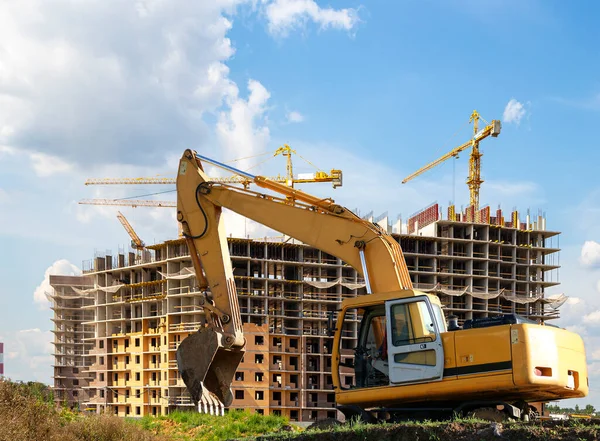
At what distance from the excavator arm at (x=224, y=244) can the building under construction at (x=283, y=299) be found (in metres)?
57.6

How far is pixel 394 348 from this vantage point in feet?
51.2

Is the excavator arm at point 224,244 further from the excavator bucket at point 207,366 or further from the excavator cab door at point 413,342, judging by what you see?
the excavator cab door at point 413,342

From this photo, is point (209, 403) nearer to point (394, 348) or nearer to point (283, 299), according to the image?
point (394, 348)

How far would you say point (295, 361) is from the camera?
8581cm

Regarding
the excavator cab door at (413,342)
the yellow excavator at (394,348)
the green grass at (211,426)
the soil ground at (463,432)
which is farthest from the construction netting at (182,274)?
the soil ground at (463,432)

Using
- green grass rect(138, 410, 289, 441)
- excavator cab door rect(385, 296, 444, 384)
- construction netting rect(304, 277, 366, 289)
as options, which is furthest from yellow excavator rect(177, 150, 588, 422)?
construction netting rect(304, 277, 366, 289)

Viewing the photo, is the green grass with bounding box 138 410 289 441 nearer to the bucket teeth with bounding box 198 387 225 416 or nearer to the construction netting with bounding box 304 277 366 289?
the bucket teeth with bounding box 198 387 225 416

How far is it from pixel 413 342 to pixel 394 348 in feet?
1.33

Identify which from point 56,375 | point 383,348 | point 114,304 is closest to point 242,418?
point 383,348

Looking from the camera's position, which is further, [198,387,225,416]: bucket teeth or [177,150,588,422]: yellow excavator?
[198,387,225,416]: bucket teeth

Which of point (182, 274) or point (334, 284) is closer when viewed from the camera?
point (182, 274)

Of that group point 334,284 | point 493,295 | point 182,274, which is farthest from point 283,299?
point 493,295

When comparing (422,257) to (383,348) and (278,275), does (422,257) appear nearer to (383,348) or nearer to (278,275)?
(278,275)

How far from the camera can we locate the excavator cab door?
15.2m
